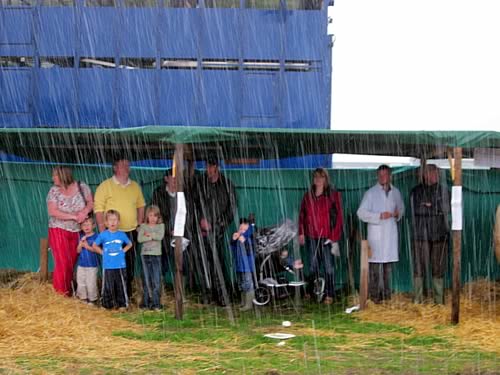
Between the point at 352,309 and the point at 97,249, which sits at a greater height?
the point at 97,249

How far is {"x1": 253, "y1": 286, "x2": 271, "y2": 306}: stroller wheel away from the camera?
420 inches

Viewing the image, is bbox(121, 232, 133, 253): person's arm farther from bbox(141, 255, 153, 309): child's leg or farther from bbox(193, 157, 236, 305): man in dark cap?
bbox(193, 157, 236, 305): man in dark cap

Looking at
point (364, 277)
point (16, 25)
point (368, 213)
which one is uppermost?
point (16, 25)

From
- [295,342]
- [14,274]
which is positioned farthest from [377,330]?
[14,274]

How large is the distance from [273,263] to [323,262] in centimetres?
74

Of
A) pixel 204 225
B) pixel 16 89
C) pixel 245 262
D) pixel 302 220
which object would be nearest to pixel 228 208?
pixel 204 225

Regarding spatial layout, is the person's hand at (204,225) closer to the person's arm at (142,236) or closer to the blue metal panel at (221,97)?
the person's arm at (142,236)

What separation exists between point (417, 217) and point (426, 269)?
739mm

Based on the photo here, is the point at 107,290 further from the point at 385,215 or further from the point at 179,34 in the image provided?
the point at 179,34

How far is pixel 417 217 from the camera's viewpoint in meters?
11.0

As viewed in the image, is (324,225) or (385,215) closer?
(385,215)

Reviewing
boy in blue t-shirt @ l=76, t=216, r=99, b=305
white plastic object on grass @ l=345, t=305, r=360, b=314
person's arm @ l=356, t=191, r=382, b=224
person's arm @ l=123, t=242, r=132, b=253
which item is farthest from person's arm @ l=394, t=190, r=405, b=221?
boy in blue t-shirt @ l=76, t=216, r=99, b=305

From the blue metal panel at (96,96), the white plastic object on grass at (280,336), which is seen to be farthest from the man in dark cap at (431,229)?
the blue metal panel at (96,96)

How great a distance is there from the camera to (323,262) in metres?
11.2
